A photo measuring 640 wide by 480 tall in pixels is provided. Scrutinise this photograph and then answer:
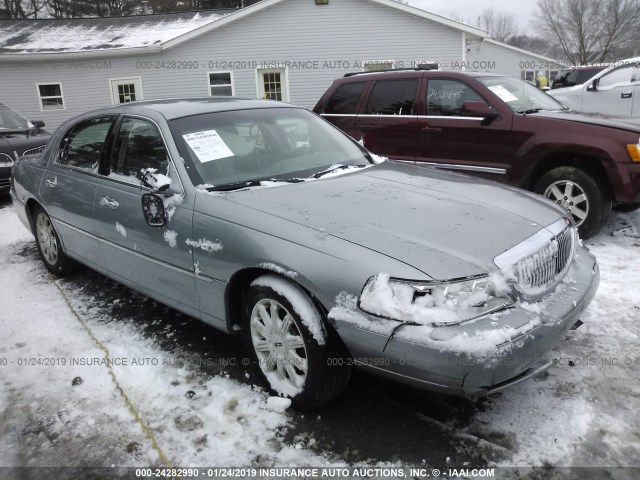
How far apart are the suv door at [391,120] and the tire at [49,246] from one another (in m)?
3.81

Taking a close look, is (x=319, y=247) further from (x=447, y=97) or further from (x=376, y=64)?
(x=376, y=64)

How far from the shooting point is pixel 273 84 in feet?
57.4

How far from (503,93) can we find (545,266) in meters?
3.80

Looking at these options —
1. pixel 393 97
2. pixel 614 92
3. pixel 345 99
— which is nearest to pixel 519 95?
pixel 393 97

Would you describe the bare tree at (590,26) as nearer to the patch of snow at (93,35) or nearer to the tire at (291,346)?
the patch of snow at (93,35)

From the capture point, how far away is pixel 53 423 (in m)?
2.81

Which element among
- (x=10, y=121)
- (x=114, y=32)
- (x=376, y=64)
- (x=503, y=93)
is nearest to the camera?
(x=503, y=93)

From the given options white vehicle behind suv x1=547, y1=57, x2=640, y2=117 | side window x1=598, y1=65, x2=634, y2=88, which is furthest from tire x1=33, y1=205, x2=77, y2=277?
side window x1=598, y1=65, x2=634, y2=88

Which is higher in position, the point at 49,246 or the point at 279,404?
the point at 49,246

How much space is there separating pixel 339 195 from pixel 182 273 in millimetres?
1079

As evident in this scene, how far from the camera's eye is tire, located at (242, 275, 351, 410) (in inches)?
98.9

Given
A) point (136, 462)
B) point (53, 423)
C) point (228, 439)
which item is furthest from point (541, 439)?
point (53, 423)

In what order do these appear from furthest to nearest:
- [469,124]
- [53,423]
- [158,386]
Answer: [469,124] < [158,386] < [53,423]

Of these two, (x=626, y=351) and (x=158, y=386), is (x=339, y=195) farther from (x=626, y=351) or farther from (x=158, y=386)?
(x=626, y=351)
